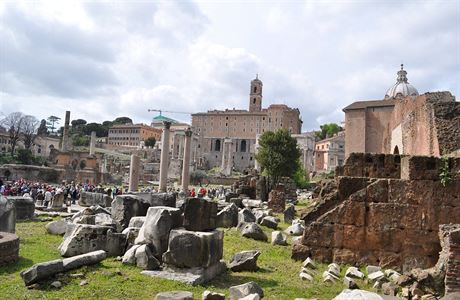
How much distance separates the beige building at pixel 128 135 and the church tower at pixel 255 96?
35568mm

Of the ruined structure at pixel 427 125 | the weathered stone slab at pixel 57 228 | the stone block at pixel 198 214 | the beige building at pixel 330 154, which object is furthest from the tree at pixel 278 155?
the beige building at pixel 330 154

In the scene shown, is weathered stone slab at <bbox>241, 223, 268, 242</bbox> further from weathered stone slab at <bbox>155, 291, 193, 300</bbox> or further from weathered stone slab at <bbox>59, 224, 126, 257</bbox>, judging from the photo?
weathered stone slab at <bbox>155, 291, 193, 300</bbox>

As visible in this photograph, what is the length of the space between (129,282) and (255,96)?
125925 mm

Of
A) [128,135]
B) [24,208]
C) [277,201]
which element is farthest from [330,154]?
[24,208]

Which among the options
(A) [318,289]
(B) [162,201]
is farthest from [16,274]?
(B) [162,201]

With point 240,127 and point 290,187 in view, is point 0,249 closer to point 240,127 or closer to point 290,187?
point 290,187

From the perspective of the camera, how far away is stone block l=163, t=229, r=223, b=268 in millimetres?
7918

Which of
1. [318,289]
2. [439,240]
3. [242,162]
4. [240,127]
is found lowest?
[318,289]

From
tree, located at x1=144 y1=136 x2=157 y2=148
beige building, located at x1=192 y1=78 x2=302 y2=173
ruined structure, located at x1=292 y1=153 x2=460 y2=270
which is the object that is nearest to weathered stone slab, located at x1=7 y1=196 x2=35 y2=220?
ruined structure, located at x1=292 y1=153 x2=460 y2=270

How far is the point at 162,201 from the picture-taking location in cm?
1426

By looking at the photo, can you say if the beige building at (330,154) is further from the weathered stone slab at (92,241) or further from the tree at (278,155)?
the weathered stone slab at (92,241)

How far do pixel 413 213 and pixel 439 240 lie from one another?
775mm

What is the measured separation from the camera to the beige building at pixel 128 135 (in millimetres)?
134875

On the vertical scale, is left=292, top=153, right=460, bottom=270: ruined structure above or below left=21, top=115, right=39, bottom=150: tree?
below
